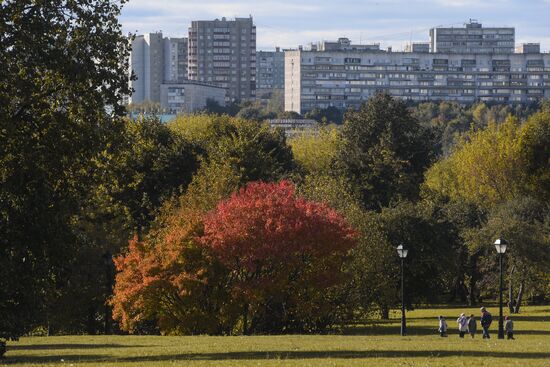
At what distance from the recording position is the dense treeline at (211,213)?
2953 cm

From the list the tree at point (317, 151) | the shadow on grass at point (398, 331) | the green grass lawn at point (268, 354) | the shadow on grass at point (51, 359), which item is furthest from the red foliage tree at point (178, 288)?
the tree at point (317, 151)

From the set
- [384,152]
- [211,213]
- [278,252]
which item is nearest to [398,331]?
[278,252]

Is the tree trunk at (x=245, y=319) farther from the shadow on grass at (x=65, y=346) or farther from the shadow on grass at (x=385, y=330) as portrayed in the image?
the shadow on grass at (x=65, y=346)

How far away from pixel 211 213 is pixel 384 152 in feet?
140

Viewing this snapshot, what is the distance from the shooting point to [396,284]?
206 feet

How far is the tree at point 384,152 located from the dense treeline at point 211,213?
160mm

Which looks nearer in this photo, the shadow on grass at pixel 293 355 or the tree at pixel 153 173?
the shadow on grass at pixel 293 355

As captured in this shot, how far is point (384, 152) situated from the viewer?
90688mm

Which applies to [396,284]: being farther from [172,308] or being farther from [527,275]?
[172,308]

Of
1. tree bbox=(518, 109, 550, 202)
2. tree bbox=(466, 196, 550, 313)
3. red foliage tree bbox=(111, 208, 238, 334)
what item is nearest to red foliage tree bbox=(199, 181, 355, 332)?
red foliage tree bbox=(111, 208, 238, 334)

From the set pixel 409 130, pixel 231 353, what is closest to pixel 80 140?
pixel 231 353

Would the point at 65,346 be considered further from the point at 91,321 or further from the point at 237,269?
the point at 91,321

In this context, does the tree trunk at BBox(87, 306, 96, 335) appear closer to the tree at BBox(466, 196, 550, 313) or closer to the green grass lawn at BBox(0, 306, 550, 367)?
the green grass lawn at BBox(0, 306, 550, 367)

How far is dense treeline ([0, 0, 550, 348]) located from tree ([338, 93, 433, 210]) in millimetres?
160
